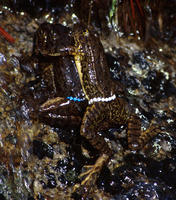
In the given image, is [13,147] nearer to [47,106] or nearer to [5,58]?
[47,106]

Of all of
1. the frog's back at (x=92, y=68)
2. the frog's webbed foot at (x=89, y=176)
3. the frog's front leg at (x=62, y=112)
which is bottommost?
the frog's webbed foot at (x=89, y=176)

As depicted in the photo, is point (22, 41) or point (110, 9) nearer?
point (22, 41)

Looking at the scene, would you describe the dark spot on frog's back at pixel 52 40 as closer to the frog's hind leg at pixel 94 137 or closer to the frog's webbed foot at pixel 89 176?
the frog's hind leg at pixel 94 137

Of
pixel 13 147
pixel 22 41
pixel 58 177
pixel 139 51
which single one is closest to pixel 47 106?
pixel 13 147

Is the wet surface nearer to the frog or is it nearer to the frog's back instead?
the frog

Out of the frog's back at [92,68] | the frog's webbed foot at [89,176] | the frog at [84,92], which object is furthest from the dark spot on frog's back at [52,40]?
the frog's webbed foot at [89,176]

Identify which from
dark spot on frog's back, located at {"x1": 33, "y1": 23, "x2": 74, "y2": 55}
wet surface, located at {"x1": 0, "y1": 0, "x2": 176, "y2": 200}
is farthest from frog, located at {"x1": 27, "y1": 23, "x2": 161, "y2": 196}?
wet surface, located at {"x1": 0, "y1": 0, "x2": 176, "y2": 200}

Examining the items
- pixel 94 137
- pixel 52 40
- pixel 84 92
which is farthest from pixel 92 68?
pixel 94 137

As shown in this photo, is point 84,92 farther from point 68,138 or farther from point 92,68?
point 68,138
